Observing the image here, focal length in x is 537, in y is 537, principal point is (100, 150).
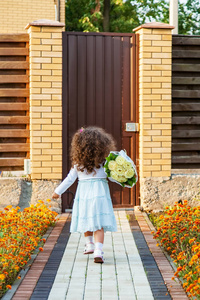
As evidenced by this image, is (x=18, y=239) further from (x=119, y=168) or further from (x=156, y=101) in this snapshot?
(x=156, y=101)

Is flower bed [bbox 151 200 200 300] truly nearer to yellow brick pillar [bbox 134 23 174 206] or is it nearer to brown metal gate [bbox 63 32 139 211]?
yellow brick pillar [bbox 134 23 174 206]

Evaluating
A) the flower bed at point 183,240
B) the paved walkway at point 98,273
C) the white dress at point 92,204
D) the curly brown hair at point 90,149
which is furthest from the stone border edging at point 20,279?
the flower bed at point 183,240

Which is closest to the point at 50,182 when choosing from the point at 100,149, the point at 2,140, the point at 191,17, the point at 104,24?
the point at 2,140

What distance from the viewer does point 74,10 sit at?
26.8 m

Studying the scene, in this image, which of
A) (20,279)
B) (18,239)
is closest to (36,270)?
(20,279)

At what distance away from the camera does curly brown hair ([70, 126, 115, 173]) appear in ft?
18.0

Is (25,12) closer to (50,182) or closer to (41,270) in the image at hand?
(50,182)

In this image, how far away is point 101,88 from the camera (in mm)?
8141

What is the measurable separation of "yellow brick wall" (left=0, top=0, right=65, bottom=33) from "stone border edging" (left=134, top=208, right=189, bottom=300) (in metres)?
10.4

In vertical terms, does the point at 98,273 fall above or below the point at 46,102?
below

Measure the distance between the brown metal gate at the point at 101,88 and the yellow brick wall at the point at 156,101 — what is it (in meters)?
0.24

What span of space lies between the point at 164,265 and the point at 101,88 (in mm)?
3682

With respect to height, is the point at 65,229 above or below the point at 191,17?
below

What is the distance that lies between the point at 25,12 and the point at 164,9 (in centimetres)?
1181
